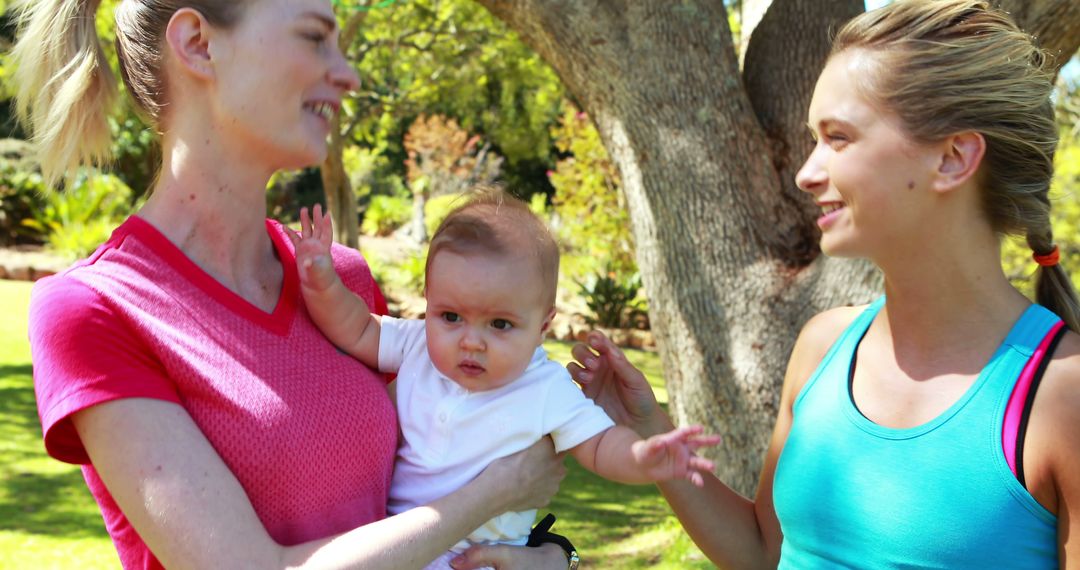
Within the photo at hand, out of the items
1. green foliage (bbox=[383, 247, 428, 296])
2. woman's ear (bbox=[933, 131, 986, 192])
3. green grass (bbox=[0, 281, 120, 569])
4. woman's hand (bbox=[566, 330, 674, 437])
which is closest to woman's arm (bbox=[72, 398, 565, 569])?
woman's hand (bbox=[566, 330, 674, 437])

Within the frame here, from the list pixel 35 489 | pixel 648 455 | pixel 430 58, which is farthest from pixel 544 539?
pixel 430 58

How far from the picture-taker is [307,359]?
1.96m

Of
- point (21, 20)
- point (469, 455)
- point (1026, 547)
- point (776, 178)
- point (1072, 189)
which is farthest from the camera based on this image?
point (1072, 189)

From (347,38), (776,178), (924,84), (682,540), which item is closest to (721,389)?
(776,178)

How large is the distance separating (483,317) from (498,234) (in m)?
0.18

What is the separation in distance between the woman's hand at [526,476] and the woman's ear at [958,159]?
93cm

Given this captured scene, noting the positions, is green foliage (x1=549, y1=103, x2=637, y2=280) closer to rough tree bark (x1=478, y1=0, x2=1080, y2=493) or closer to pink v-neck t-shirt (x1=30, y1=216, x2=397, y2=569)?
rough tree bark (x1=478, y1=0, x2=1080, y2=493)

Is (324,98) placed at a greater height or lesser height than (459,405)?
greater

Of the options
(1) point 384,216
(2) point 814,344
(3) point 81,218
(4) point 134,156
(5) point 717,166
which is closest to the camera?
(2) point 814,344

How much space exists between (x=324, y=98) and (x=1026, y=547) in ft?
5.13

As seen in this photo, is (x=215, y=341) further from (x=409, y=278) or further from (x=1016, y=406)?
(x=409, y=278)

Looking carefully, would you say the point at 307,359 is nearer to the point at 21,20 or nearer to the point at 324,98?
the point at 324,98

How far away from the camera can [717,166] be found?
4238 millimetres

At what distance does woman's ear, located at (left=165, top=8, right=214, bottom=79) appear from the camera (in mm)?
1927
